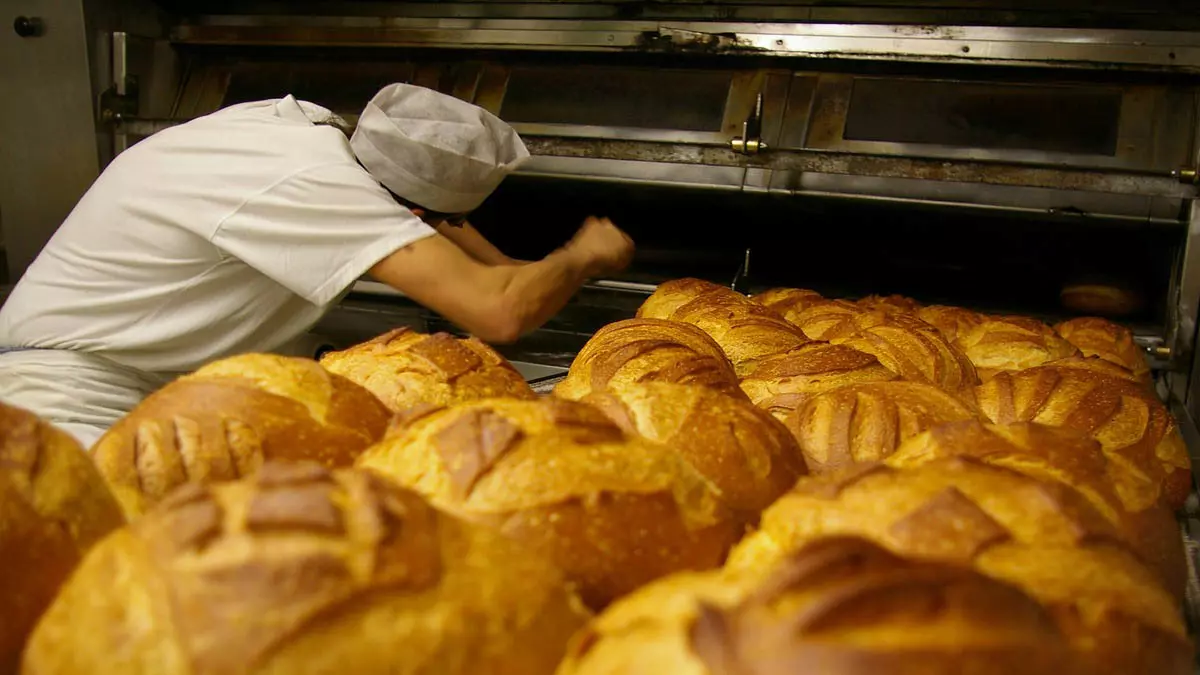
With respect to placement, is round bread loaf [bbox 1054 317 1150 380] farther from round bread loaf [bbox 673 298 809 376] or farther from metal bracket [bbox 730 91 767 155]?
metal bracket [bbox 730 91 767 155]

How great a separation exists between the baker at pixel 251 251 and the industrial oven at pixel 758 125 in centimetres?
66

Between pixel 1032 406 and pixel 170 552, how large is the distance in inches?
66.3

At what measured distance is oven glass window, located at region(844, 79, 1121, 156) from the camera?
3.18 m

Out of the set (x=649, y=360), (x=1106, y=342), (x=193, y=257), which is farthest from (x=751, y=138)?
(x=193, y=257)

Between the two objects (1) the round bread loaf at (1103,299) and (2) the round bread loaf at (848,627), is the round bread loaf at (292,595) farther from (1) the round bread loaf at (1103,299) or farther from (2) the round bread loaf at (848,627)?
(1) the round bread loaf at (1103,299)

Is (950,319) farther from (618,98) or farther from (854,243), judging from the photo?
(618,98)

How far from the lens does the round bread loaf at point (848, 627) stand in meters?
0.57

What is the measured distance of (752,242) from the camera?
12.8 feet

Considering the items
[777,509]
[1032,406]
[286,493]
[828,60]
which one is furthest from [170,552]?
[828,60]

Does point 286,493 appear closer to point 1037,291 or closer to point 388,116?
point 388,116

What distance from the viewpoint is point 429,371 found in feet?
4.67

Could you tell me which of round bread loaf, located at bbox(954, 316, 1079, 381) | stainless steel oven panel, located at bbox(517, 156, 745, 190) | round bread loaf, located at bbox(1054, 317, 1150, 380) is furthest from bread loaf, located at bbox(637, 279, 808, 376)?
round bread loaf, located at bbox(1054, 317, 1150, 380)

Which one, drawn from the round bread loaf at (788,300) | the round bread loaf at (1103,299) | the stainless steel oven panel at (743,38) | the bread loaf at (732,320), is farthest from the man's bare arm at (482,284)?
the round bread loaf at (1103,299)

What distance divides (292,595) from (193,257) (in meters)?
2.04
